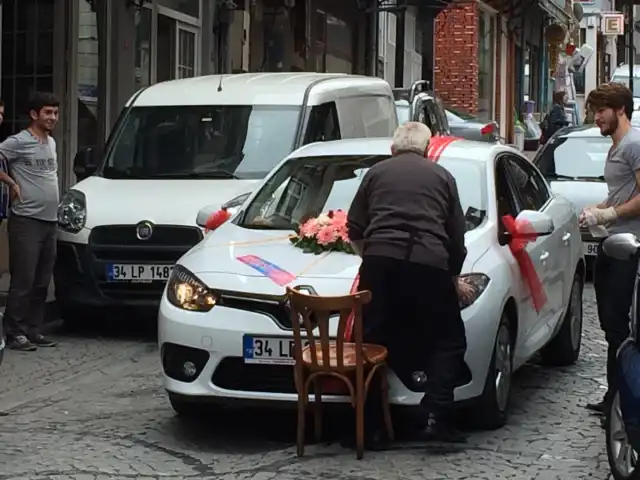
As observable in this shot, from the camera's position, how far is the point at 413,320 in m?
6.16

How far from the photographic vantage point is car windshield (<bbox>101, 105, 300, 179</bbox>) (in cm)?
1012

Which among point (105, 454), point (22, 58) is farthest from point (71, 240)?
point (22, 58)

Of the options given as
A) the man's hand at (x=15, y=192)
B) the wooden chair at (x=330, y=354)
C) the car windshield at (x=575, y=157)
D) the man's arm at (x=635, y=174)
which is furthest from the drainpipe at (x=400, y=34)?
the wooden chair at (x=330, y=354)

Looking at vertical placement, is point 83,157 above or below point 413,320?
above

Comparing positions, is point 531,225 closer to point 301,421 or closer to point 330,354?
point 330,354

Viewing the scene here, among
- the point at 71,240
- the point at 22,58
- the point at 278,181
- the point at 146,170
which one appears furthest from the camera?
the point at 22,58

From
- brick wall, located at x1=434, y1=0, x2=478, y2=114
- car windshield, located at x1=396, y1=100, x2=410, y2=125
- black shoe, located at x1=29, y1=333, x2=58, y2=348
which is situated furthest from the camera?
brick wall, located at x1=434, y1=0, x2=478, y2=114

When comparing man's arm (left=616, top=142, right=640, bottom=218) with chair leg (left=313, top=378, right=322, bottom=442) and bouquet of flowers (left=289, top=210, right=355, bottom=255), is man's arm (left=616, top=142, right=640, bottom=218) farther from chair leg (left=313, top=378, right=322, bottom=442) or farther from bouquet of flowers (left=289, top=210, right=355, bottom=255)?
chair leg (left=313, top=378, right=322, bottom=442)

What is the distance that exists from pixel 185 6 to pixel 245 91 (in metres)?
8.40

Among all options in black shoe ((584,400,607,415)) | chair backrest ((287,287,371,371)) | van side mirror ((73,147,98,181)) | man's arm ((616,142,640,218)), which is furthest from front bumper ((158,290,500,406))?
van side mirror ((73,147,98,181))

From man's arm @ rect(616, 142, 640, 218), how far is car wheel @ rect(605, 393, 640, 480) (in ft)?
4.22

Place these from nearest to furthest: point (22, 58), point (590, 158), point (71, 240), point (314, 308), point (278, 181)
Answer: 1. point (314, 308)
2. point (278, 181)
3. point (71, 240)
4. point (590, 158)
5. point (22, 58)

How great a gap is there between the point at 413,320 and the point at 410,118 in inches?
358

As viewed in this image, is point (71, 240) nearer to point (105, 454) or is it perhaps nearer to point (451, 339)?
point (105, 454)
